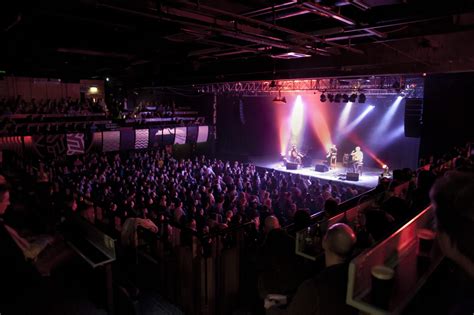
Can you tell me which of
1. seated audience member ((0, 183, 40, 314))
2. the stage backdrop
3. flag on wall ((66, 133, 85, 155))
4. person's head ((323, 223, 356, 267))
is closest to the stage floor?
the stage backdrop

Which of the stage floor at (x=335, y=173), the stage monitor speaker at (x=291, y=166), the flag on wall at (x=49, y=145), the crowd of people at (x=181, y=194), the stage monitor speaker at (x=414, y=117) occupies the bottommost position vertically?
the stage floor at (x=335, y=173)

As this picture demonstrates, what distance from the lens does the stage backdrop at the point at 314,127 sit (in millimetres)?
14852

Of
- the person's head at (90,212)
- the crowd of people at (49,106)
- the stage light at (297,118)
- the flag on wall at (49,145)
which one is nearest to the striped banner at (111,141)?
the crowd of people at (49,106)

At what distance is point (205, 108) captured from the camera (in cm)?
1823

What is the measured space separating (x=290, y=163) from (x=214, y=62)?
27.6ft

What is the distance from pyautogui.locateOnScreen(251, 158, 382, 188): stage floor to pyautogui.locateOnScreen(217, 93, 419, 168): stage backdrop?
1.29m

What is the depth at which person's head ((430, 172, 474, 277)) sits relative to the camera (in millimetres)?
1182

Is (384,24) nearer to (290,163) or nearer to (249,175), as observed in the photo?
(249,175)

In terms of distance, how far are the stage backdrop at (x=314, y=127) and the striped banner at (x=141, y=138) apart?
203 inches

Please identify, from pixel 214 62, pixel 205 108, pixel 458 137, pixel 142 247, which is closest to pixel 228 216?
pixel 142 247

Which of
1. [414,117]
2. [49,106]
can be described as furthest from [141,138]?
[414,117]

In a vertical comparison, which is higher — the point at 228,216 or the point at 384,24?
the point at 384,24

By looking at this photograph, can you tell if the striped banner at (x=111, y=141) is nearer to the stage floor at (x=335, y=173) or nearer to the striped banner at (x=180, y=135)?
the striped banner at (x=180, y=135)

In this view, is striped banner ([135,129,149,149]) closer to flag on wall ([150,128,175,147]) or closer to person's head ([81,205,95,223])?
flag on wall ([150,128,175,147])
